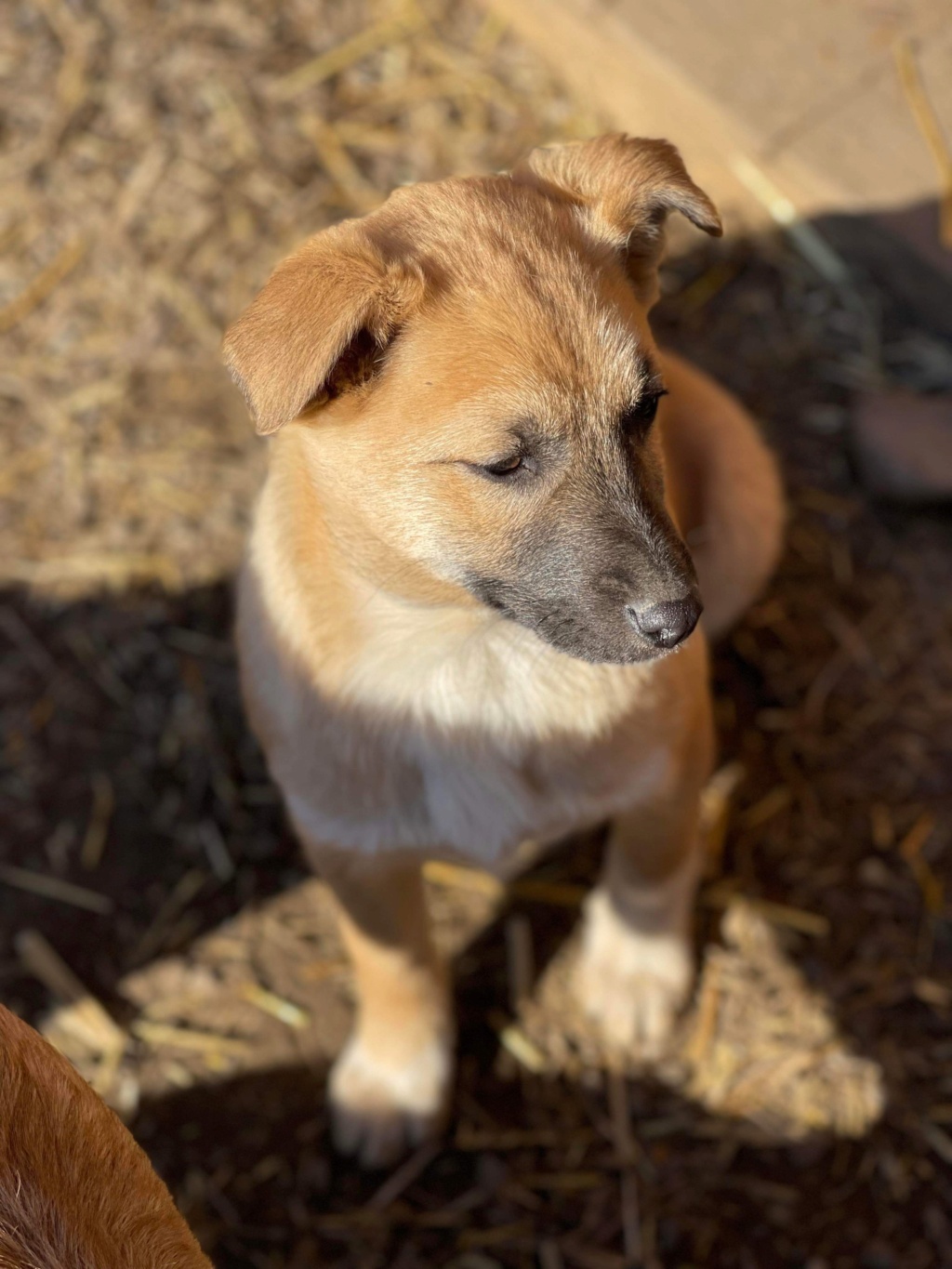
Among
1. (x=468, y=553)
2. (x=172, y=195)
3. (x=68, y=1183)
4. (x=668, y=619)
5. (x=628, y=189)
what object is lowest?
(x=172, y=195)

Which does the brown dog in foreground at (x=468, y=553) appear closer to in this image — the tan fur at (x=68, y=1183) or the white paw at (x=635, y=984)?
the white paw at (x=635, y=984)

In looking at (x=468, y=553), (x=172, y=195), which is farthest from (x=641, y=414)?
(x=172, y=195)

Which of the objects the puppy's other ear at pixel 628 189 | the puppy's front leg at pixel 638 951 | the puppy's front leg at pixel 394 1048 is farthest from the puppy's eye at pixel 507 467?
the puppy's front leg at pixel 638 951

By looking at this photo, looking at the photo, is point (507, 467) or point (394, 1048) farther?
point (394, 1048)

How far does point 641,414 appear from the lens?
2.33 meters

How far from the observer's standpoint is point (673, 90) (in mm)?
4734

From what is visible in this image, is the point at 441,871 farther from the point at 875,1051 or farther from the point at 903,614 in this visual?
the point at 903,614

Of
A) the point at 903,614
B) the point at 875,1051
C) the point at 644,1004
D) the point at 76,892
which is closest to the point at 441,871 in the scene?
the point at 644,1004

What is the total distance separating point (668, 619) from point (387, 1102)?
192cm

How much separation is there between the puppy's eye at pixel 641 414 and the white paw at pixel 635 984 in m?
1.74

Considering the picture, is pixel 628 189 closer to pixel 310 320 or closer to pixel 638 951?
pixel 310 320

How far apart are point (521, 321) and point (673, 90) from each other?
3054mm

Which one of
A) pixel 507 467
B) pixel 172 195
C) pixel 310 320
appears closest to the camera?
pixel 310 320

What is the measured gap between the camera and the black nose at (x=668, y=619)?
225 centimetres
